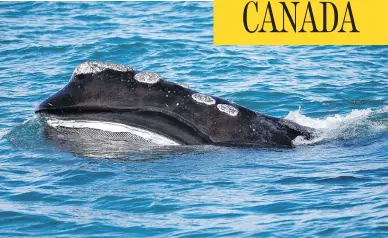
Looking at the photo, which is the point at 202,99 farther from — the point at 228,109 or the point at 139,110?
the point at 139,110

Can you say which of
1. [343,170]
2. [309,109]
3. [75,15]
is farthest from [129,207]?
[75,15]

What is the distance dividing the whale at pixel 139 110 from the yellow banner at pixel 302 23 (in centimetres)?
945

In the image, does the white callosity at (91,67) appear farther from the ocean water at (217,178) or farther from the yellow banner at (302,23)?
the yellow banner at (302,23)

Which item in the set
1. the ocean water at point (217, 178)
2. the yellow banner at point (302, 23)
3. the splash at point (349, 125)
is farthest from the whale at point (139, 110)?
the yellow banner at point (302, 23)

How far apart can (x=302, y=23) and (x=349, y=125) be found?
7.97 meters

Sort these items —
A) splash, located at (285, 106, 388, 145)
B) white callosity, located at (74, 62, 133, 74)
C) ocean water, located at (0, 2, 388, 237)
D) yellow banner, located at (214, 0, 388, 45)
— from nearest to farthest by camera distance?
ocean water, located at (0, 2, 388, 237) < white callosity, located at (74, 62, 133, 74) < splash, located at (285, 106, 388, 145) < yellow banner, located at (214, 0, 388, 45)

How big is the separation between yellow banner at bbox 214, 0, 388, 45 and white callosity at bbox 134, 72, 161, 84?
31.5 ft

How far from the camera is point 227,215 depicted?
29.9 feet

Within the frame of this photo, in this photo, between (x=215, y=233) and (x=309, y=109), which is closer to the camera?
(x=215, y=233)

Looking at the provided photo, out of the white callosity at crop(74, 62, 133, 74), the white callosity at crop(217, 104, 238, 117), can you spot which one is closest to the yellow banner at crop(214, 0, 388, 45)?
the white callosity at crop(217, 104, 238, 117)

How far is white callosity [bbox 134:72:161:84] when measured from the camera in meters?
10.5

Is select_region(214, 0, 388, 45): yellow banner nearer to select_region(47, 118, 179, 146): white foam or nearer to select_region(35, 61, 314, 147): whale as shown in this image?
select_region(35, 61, 314, 147): whale

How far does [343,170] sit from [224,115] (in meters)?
1.55

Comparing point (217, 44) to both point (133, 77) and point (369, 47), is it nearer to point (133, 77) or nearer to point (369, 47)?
point (369, 47)
